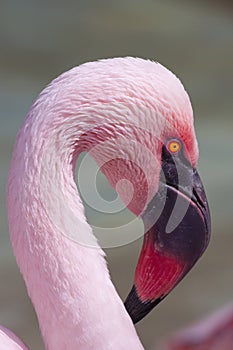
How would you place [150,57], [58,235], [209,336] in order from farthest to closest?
[150,57] → [58,235] → [209,336]

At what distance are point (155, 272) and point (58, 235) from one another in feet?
0.84

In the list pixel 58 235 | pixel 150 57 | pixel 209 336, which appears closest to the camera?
pixel 209 336

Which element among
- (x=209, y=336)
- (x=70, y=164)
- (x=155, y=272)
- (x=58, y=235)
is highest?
(x=70, y=164)

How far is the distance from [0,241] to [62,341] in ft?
7.88

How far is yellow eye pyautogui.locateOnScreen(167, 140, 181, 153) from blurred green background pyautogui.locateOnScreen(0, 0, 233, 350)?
1.87m

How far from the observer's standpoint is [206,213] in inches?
80.0

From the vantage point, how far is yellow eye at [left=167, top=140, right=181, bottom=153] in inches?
78.3

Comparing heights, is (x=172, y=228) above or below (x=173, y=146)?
below

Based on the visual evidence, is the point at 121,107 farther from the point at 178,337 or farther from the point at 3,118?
the point at 3,118

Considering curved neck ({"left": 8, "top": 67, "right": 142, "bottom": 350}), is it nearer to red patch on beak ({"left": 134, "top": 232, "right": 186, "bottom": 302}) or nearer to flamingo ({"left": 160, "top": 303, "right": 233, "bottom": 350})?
red patch on beak ({"left": 134, "top": 232, "right": 186, "bottom": 302})

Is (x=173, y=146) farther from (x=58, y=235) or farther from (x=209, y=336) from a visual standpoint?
(x=209, y=336)

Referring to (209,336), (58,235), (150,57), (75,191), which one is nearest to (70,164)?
(75,191)

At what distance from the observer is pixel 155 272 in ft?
6.66

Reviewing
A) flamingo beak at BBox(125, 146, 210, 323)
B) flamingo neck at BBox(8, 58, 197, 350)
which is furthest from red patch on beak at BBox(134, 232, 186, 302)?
flamingo neck at BBox(8, 58, 197, 350)
